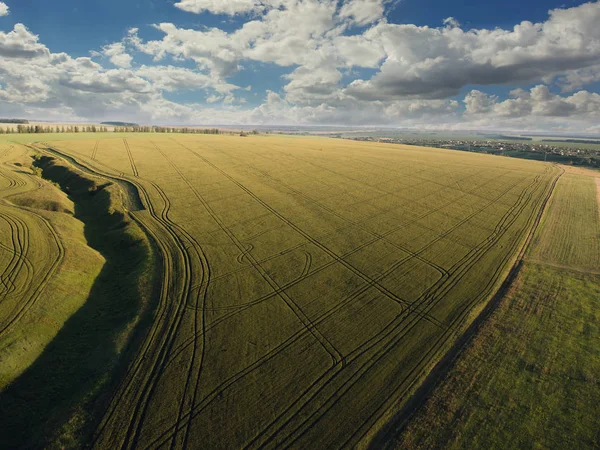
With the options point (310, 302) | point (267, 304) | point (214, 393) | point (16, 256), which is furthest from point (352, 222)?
point (16, 256)

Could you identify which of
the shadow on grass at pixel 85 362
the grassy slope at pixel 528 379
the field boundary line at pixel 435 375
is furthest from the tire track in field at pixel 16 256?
the grassy slope at pixel 528 379

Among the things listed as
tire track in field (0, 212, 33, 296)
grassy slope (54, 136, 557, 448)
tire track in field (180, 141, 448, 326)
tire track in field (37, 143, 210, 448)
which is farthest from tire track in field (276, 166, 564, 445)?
tire track in field (0, 212, 33, 296)

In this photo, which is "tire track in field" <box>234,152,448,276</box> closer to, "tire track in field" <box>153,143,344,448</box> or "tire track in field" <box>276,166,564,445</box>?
"tire track in field" <box>276,166,564,445</box>

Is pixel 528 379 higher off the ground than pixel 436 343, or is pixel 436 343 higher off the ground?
pixel 436 343

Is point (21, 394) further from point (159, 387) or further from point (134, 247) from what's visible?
point (134, 247)

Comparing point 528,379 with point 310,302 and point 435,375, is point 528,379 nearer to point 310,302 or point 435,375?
point 435,375

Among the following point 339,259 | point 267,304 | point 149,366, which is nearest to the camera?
point 149,366
